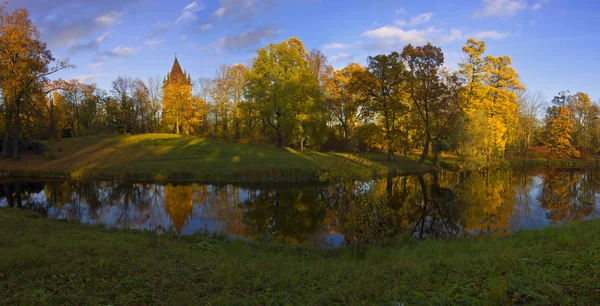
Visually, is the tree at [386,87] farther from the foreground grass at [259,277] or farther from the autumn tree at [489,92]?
the foreground grass at [259,277]

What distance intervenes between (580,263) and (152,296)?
285 inches

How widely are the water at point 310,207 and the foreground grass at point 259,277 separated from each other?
10.7 feet

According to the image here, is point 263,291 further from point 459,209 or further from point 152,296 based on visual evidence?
point 459,209

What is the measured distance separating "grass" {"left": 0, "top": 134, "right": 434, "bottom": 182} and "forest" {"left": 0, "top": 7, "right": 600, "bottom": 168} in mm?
3945

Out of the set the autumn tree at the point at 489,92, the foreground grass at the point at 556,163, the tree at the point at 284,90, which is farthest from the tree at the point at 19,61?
the foreground grass at the point at 556,163

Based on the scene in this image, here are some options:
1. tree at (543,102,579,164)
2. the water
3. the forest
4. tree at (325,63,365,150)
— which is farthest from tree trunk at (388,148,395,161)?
tree at (543,102,579,164)

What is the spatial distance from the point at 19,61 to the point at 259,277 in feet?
117

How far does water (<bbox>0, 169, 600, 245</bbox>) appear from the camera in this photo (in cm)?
1192

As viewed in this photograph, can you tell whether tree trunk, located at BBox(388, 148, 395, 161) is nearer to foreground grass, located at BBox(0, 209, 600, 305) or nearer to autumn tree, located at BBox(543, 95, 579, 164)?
autumn tree, located at BBox(543, 95, 579, 164)

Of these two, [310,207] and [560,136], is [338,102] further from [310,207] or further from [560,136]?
[560,136]

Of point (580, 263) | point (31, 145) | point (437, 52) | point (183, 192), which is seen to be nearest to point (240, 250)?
point (580, 263)

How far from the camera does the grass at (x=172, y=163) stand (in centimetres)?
2680

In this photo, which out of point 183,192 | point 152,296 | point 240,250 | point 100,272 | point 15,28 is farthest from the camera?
point 15,28

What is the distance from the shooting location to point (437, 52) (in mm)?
34125
